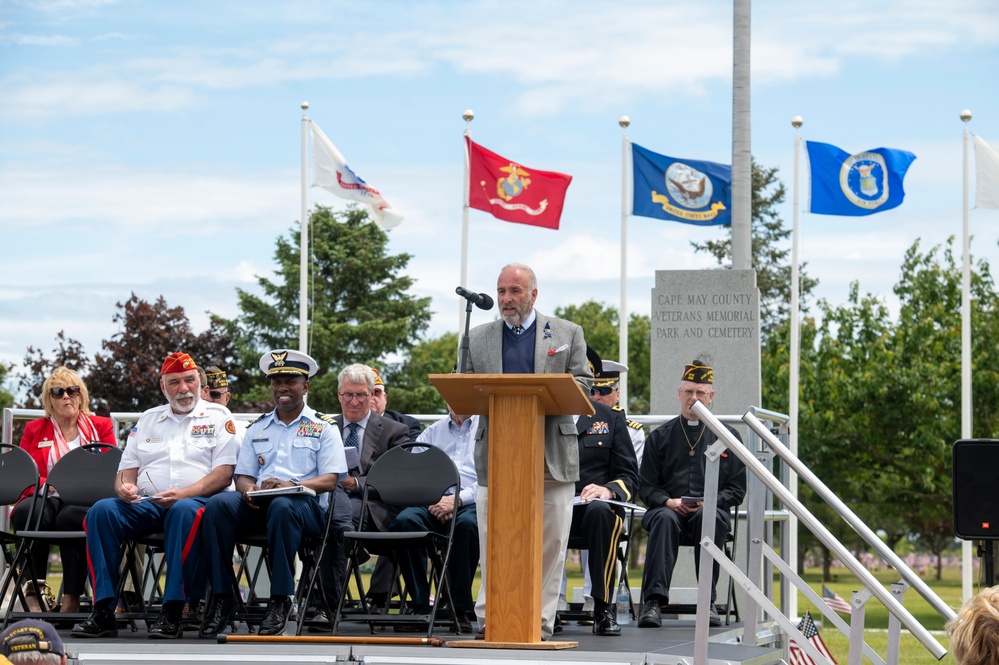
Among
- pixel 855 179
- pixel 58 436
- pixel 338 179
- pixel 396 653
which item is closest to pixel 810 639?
pixel 396 653

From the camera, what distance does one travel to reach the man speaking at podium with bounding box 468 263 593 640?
6.38m

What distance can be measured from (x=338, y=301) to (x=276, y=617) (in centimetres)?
4207

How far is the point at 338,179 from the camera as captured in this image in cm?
1898

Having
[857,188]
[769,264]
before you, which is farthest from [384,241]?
[857,188]

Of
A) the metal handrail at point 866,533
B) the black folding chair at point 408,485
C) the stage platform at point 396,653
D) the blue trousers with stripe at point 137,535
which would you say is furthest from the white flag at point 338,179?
the metal handrail at point 866,533

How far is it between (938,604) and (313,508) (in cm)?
319

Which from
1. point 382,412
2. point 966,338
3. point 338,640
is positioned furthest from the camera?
point 966,338

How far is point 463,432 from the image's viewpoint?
8539mm

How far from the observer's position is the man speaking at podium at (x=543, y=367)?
251 inches

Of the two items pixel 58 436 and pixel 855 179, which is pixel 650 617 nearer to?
pixel 58 436

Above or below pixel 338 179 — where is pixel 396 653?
below

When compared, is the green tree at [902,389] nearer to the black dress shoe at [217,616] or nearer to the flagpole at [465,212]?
the flagpole at [465,212]

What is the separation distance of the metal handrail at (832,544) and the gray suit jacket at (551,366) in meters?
0.96

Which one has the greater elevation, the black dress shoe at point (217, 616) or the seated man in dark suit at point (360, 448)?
the seated man in dark suit at point (360, 448)
